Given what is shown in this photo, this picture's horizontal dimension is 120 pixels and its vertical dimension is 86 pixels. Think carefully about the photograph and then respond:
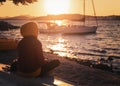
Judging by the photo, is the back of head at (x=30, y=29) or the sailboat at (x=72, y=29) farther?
the sailboat at (x=72, y=29)

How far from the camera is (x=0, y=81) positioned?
912cm

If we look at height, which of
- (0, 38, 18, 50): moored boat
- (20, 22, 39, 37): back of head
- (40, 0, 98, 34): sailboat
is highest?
(20, 22, 39, 37): back of head

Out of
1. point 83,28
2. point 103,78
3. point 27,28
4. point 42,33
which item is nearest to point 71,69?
point 103,78

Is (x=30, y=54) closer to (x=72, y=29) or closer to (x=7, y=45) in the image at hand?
(x=7, y=45)

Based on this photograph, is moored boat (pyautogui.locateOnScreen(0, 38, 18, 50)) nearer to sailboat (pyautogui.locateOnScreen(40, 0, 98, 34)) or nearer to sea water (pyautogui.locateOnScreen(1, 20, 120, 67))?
sea water (pyautogui.locateOnScreen(1, 20, 120, 67))

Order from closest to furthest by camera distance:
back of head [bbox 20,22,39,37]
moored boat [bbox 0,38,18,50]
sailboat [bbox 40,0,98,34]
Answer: back of head [bbox 20,22,39,37]
moored boat [bbox 0,38,18,50]
sailboat [bbox 40,0,98,34]

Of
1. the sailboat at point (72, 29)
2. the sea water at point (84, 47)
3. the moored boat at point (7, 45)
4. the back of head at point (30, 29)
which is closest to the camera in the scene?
the back of head at point (30, 29)

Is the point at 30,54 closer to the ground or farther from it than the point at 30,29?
closer to the ground

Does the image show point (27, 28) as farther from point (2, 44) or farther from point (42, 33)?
point (42, 33)

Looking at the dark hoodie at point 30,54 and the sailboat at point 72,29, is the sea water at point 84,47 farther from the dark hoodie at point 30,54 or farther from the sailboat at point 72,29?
the dark hoodie at point 30,54

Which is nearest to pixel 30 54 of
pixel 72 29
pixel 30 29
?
pixel 30 29

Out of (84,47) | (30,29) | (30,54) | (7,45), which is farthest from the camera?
(84,47)

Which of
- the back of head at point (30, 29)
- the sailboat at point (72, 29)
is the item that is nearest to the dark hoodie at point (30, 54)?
the back of head at point (30, 29)

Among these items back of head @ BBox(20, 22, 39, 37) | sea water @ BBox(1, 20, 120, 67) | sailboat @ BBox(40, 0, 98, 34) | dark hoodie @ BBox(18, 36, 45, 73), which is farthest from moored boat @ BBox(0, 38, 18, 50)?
sailboat @ BBox(40, 0, 98, 34)
